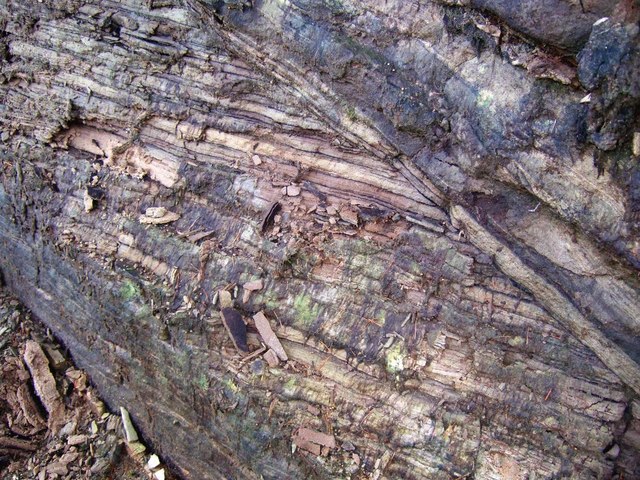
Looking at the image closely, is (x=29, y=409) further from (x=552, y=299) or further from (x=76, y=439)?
(x=552, y=299)

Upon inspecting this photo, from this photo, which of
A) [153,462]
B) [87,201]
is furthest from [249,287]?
[153,462]

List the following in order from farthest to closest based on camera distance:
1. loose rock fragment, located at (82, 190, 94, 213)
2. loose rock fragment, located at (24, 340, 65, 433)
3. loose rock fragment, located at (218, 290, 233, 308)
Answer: loose rock fragment, located at (24, 340, 65, 433), loose rock fragment, located at (82, 190, 94, 213), loose rock fragment, located at (218, 290, 233, 308)

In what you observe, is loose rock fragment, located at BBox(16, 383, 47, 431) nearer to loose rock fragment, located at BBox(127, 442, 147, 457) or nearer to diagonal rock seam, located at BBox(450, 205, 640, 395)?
loose rock fragment, located at BBox(127, 442, 147, 457)

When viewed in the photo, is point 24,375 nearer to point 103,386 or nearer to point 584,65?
point 103,386

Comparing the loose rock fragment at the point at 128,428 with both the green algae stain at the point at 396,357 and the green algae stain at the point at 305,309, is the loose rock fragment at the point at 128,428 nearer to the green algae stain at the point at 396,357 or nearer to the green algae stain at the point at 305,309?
the green algae stain at the point at 305,309

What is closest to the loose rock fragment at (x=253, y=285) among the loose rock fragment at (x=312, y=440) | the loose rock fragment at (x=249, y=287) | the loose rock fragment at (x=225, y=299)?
the loose rock fragment at (x=249, y=287)

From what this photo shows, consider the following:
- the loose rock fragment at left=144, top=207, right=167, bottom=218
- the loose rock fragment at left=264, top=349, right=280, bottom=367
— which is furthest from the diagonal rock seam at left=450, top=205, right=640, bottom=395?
the loose rock fragment at left=144, top=207, right=167, bottom=218
